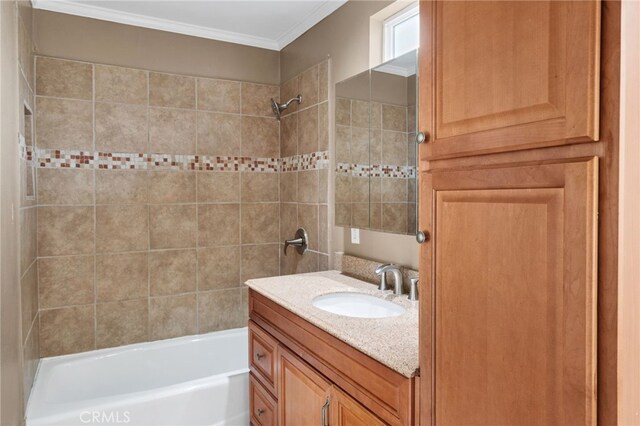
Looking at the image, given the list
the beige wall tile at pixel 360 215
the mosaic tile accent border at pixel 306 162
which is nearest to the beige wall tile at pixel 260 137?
the mosaic tile accent border at pixel 306 162

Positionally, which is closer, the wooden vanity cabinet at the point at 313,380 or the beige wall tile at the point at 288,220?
the wooden vanity cabinet at the point at 313,380

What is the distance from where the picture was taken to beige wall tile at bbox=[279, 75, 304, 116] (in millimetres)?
2904

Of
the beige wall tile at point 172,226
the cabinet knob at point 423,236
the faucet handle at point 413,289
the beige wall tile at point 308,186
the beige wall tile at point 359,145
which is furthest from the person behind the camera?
the beige wall tile at point 172,226

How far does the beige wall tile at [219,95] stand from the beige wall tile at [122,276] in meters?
1.13

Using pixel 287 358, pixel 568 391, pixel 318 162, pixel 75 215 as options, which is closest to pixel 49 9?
pixel 75 215

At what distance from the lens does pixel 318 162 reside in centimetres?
264

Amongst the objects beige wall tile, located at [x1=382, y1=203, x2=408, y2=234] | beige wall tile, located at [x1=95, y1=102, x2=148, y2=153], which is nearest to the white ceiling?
beige wall tile, located at [x1=95, y1=102, x2=148, y2=153]

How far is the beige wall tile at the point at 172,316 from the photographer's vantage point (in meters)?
2.83

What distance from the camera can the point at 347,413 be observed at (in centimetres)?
137

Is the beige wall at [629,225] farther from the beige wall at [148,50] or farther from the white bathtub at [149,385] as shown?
the beige wall at [148,50]

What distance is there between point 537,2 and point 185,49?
259 cm

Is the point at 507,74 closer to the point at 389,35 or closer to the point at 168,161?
the point at 389,35

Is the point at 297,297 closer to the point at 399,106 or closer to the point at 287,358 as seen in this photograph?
the point at 287,358

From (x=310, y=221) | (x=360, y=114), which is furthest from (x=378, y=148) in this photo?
(x=310, y=221)
